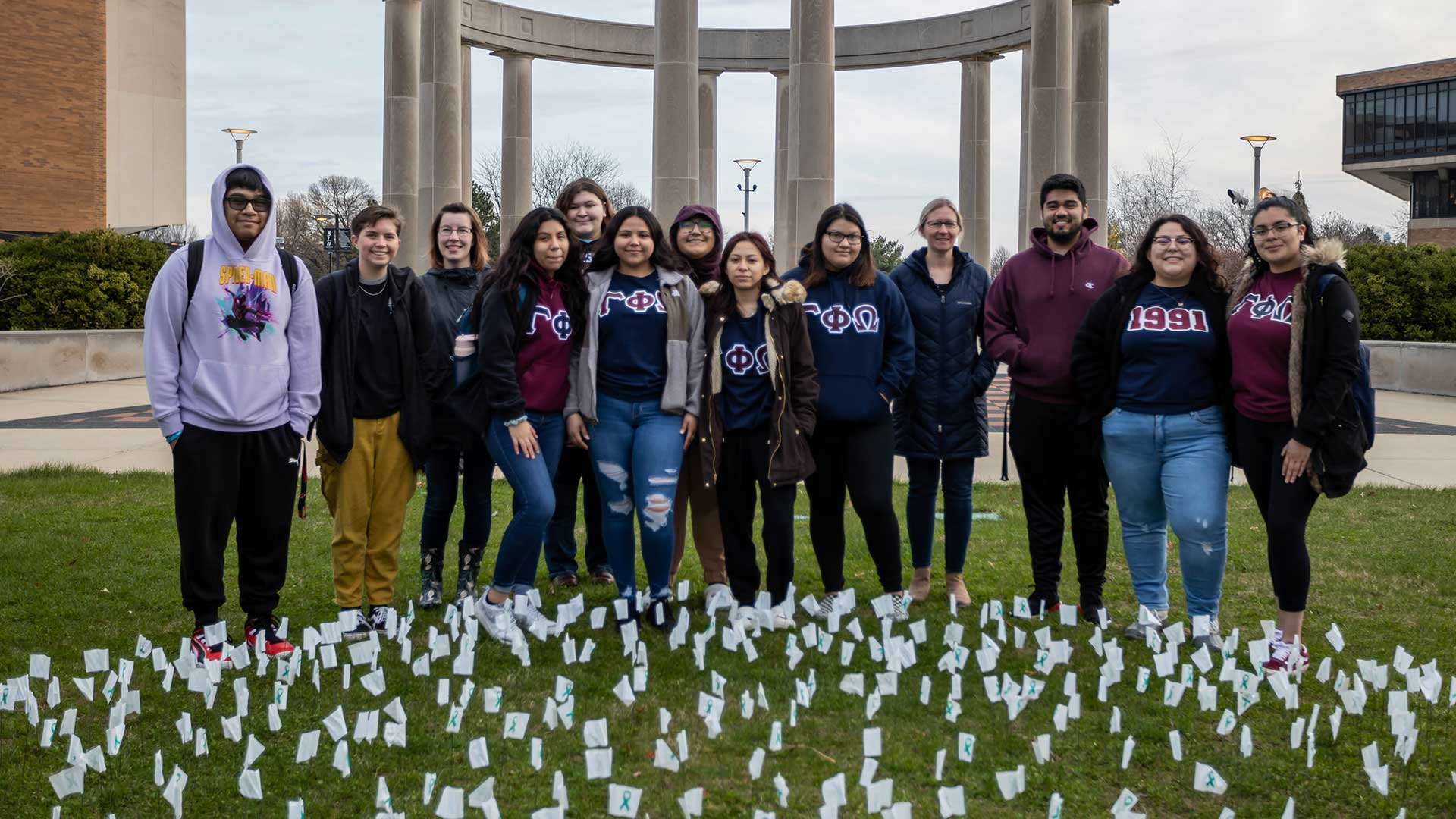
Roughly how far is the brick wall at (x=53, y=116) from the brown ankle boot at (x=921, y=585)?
38813 millimetres

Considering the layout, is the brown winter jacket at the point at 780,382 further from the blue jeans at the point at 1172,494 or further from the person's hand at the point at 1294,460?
the person's hand at the point at 1294,460

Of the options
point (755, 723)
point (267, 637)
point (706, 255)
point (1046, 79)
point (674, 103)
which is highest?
point (1046, 79)

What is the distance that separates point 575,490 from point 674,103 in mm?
15885

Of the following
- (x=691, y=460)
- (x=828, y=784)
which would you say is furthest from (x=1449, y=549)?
(x=828, y=784)

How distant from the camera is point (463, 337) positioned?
588 centimetres

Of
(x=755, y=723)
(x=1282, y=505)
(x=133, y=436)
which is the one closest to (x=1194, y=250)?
(x=1282, y=505)

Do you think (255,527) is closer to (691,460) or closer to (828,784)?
(691,460)

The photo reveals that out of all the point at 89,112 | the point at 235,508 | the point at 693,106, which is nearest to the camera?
the point at 235,508

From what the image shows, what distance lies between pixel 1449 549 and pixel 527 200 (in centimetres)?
2564

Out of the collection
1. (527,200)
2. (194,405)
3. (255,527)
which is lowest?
(255,527)

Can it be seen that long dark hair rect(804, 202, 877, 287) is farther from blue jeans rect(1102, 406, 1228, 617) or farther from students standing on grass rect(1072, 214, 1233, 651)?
blue jeans rect(1102, 406, 1228, 617)

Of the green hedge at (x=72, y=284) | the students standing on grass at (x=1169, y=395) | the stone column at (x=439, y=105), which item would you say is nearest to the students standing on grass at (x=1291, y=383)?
the students standing on grass at (x=1169, y=395)

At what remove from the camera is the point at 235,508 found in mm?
5395

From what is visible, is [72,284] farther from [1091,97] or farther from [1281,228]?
[1281,228]
